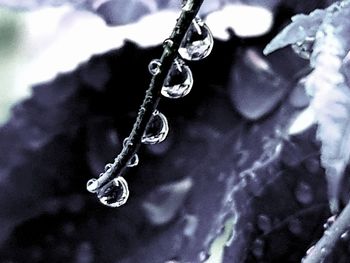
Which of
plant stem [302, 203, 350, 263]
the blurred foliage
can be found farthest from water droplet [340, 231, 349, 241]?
the blurred foliage

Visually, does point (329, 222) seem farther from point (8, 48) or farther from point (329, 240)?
point (8, 48)

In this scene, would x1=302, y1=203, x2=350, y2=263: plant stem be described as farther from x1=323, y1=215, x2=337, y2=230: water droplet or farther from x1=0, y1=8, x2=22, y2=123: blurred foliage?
x1=0, y1=8, x2=22, y2=123: blurred foliage
